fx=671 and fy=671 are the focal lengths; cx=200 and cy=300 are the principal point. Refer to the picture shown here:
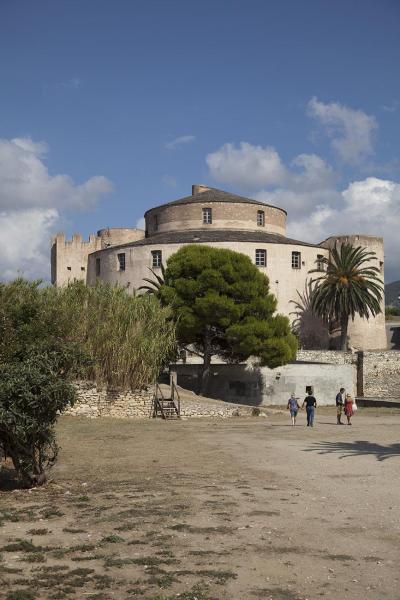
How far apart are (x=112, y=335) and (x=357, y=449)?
1434cm

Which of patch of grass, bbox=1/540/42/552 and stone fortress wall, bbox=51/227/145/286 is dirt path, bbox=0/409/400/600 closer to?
patch of grass, bbox=1/540/42/552

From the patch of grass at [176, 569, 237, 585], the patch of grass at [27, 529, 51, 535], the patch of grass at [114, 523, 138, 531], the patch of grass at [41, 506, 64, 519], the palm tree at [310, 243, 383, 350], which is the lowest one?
the patch of grass at [41, 506, 64, 519]

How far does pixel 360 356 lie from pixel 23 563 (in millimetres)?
44527

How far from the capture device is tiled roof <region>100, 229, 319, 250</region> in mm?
53688

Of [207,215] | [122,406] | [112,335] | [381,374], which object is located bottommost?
[122,406]

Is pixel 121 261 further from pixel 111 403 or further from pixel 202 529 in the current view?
pixel 202 529

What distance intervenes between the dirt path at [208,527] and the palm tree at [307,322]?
37382 millimetres

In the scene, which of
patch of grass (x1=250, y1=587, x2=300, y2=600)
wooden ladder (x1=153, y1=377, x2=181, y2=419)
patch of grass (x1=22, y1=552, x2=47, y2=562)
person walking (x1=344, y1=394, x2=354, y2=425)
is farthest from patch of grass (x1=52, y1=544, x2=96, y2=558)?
wooden ladder (x1=153, y1=377, x2=181, y2=419)

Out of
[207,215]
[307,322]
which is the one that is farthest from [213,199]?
[307,322]

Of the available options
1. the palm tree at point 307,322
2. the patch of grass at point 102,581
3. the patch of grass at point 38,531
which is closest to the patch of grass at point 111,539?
the patch of grass at point 38,531

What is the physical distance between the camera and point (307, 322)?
5584 cm

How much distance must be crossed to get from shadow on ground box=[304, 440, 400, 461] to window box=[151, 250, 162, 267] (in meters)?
35.4

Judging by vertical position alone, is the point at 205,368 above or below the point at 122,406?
above

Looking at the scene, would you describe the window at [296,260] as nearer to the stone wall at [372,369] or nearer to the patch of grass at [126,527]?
the stone wall at [372,369]
